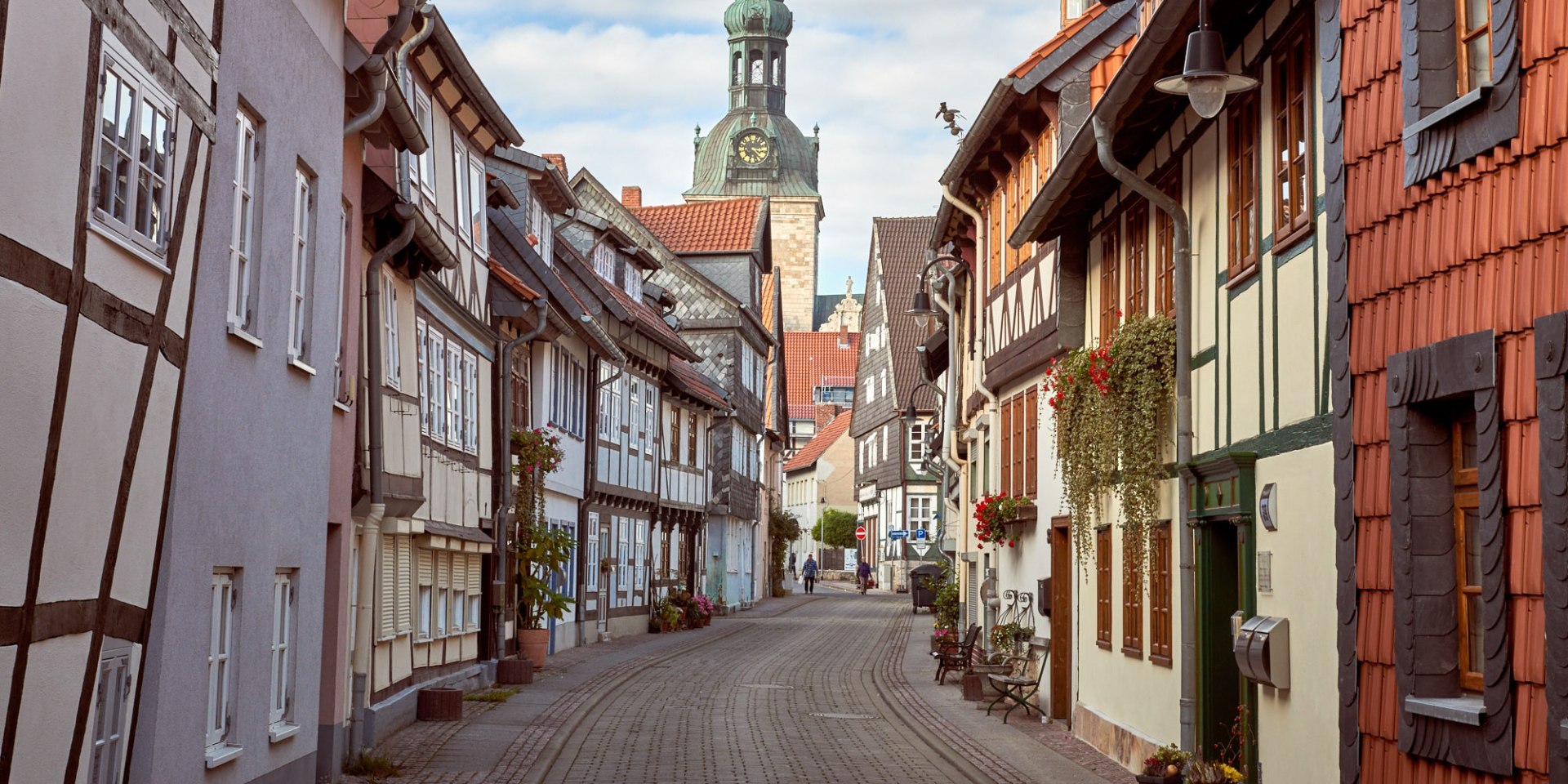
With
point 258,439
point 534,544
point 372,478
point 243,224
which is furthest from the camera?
point 534,544

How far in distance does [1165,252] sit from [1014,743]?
211 inches

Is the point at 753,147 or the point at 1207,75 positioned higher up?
the point at 753,147

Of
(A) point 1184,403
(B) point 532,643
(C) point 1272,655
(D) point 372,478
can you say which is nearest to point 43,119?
(C) point 1272,655

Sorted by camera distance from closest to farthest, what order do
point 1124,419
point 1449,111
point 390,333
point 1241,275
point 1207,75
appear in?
point 1449,111 → point 1207,75 → point 1241,275 → point 1124,419 → point 390,333

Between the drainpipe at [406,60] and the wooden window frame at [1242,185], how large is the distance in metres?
7.01

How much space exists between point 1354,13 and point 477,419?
46.2 feet

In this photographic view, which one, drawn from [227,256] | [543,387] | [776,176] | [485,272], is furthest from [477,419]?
[776,176]

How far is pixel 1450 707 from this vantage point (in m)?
7.47

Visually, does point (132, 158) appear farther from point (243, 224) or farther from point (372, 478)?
point (372, 478)

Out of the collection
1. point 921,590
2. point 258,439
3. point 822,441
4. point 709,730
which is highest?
point 822,441

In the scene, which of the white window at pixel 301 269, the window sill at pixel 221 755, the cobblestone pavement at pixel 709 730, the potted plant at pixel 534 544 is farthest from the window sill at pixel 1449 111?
the potted plant at pixel 534 544

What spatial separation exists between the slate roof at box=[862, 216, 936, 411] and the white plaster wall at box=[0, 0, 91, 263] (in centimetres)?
4895

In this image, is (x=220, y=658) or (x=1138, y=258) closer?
(x=220, y=658)

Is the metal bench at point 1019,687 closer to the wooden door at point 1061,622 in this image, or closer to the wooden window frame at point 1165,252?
the wooden door at point 1061,622
